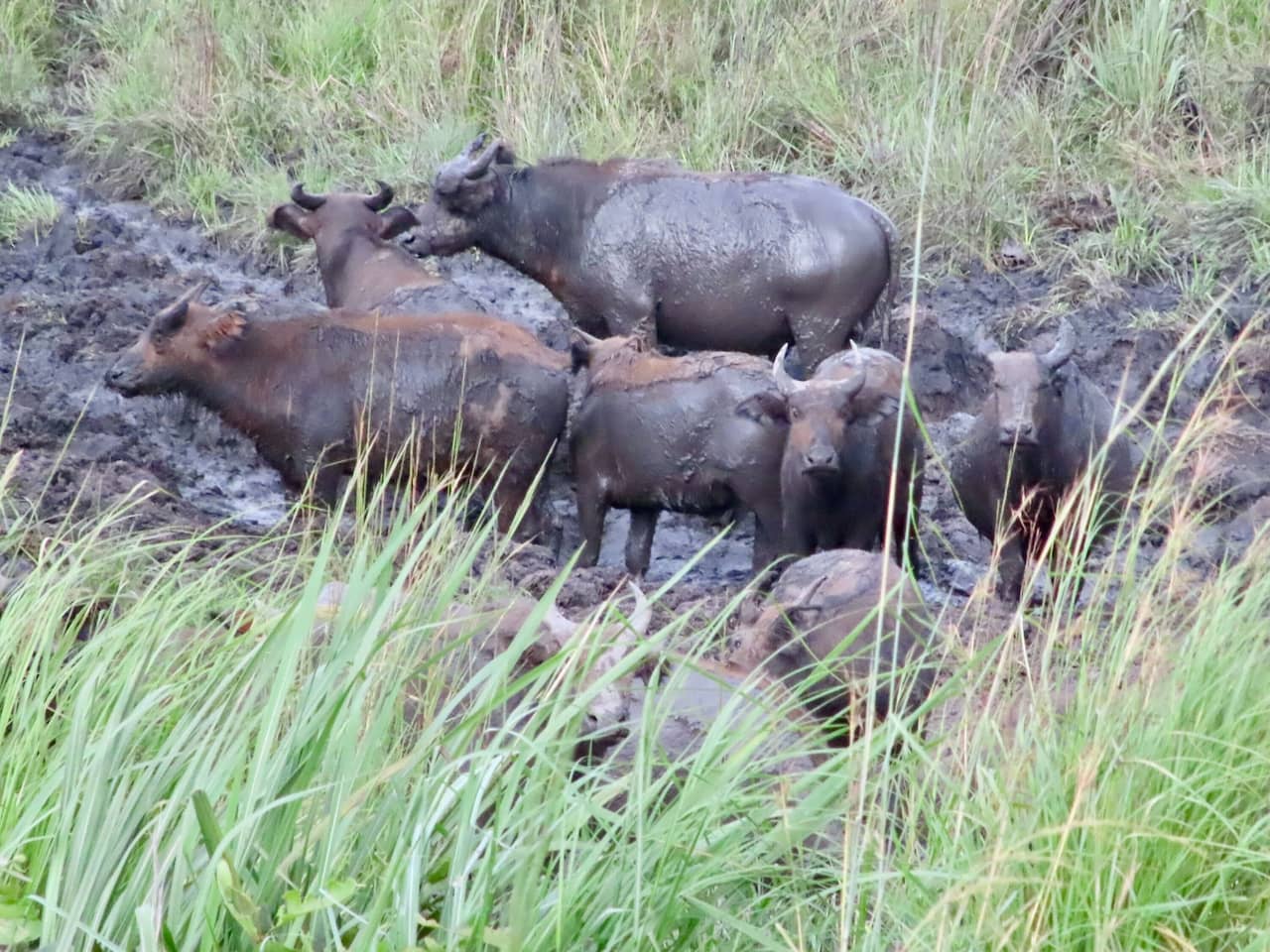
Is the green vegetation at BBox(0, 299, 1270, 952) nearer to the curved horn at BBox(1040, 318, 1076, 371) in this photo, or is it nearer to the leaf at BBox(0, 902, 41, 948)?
the leaf at BBox(0, 902, 41, 948)

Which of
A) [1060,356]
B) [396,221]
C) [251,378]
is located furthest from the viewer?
[396,221]

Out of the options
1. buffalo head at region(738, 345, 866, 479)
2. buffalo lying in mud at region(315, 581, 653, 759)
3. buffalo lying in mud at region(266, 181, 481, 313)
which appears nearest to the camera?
buffalo lying in mud at region(315, 581, 653, 759)

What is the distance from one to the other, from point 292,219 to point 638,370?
3087 millimetres

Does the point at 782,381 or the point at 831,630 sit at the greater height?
the point at 831,630

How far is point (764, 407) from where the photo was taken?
8180 mm

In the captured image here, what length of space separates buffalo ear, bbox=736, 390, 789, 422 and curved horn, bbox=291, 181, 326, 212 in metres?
3.56

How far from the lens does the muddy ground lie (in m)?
8.59

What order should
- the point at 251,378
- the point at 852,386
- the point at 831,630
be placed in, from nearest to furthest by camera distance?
Result: the point at 831,630
the point at 852,386
the point at 251,378

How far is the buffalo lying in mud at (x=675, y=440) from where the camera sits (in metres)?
8.30

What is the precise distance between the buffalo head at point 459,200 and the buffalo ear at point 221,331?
1.79 metres

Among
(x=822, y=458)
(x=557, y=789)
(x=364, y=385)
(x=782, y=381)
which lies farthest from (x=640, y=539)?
(x=557, y=789)

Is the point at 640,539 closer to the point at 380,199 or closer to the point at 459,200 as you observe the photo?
the point at 459,200

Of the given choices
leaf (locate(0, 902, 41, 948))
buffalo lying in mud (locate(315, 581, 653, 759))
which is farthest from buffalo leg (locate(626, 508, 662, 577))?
leaf (locate(0, 902, 41, 948))

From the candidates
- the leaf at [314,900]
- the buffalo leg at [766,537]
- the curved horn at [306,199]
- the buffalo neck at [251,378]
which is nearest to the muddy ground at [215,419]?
the buffalo leg at [766,537]
